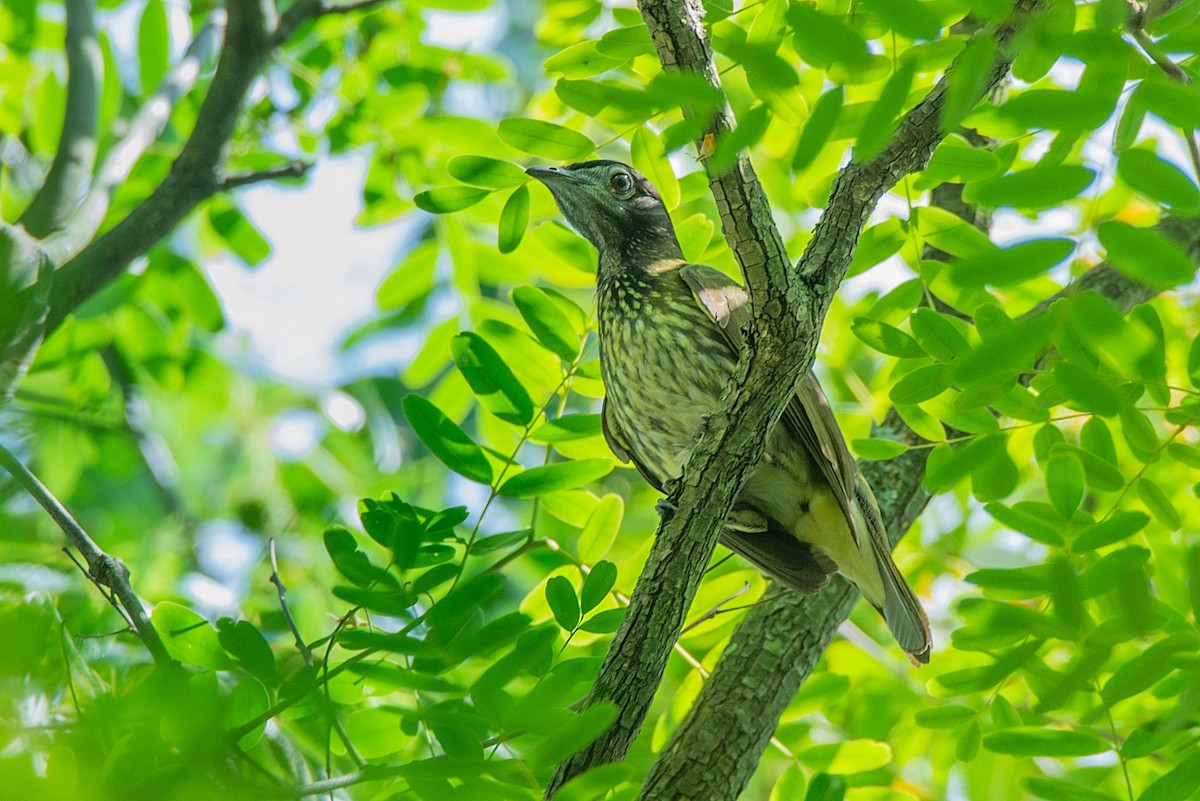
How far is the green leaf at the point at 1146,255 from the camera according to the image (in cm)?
193

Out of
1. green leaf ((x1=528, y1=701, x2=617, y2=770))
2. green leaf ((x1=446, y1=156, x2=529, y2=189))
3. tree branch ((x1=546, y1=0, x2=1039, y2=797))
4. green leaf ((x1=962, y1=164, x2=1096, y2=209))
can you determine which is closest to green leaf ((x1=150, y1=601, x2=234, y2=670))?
tree branch ((x1=546, y1=0, x2=1039, y2=797))

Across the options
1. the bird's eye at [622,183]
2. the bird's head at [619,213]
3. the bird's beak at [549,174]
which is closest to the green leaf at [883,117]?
the bird's beak at [549,174]

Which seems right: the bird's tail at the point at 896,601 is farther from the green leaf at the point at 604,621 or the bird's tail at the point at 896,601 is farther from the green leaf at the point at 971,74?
the green leaf at the point at 971,74

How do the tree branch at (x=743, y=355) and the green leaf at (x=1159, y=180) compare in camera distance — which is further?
the tree branch at (x=743, y=355)

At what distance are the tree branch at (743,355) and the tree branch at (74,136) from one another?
258 centimetres

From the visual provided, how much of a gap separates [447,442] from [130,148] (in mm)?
2026

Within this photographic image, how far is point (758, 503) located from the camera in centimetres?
426

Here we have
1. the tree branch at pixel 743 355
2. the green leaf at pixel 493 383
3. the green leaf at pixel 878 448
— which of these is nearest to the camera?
the tree branch at pixel 743 355

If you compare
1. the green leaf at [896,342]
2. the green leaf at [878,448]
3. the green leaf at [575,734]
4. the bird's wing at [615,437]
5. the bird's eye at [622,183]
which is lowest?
the green leaf at [575,734]

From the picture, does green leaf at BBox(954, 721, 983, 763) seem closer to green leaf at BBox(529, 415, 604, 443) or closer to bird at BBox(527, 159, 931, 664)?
bird at BBox(527, 159, 931, 664)

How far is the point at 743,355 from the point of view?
2768mm

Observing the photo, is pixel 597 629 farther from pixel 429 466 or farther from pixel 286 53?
pixel 429 466

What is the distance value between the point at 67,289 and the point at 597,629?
212cm

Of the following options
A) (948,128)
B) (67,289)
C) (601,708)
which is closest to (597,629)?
(601,708)
